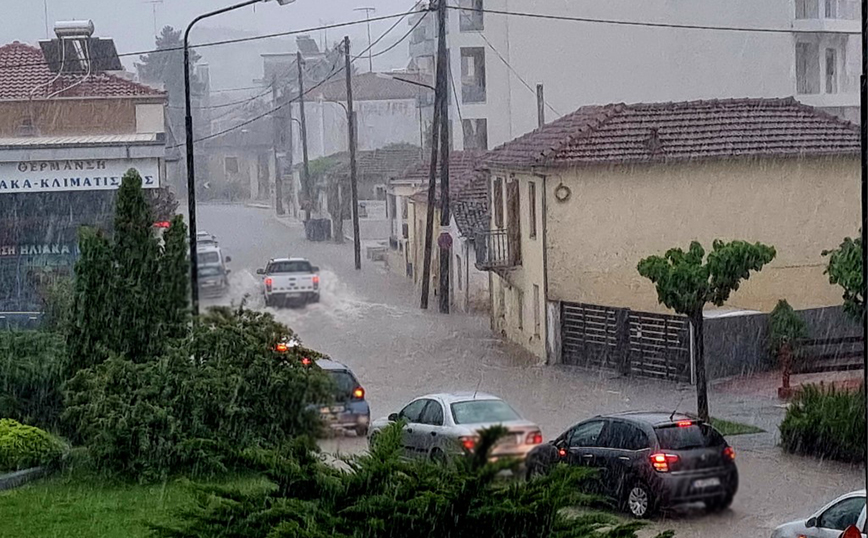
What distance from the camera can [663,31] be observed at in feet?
7.82

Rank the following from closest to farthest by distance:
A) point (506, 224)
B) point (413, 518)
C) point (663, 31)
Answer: point (413, 518), point (506, 224), point (663, 31)

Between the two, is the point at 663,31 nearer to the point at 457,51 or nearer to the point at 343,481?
the point at 457,51

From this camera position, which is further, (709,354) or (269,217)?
(709,354)

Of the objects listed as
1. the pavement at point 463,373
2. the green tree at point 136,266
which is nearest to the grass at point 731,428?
the pavement at point 463,373

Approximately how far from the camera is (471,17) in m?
2.05

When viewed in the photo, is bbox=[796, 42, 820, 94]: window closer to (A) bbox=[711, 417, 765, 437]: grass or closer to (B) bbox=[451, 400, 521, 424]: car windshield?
(A) bbox=[711, 417, 765, 437]: grass

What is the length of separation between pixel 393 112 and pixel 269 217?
30 centimetres

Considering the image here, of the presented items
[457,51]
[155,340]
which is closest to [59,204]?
[155,340]

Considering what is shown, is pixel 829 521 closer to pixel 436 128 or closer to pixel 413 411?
pixel 413 411

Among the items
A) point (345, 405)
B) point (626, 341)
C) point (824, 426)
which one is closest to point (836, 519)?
point (824, 426)

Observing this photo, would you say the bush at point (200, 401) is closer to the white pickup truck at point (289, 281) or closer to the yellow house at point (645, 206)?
the white pickup truck at point (289, 281)

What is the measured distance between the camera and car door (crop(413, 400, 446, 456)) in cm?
184

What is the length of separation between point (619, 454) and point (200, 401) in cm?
97

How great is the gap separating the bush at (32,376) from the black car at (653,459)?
1.57 meters
